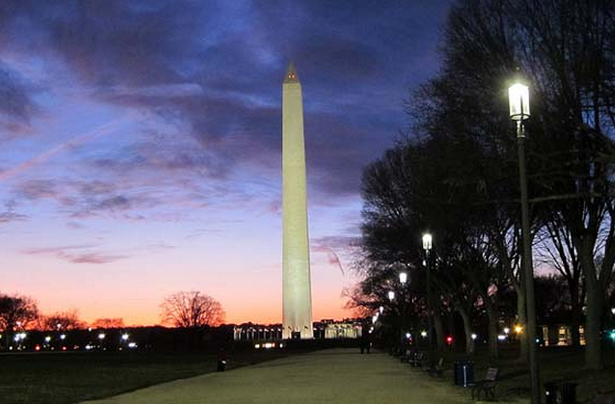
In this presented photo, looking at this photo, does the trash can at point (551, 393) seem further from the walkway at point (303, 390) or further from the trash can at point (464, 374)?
the trash can at point (464, 374)

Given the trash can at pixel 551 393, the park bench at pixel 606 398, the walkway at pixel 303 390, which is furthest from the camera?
the walkway at pixel 303 390

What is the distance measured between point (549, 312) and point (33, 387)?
102 m

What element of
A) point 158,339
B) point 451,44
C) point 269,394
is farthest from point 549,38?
point 158,339

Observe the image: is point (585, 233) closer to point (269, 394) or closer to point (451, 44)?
point (451, 44)

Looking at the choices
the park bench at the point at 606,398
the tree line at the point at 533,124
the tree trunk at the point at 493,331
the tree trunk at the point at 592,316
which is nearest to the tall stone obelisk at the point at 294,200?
the tree trunk at the point at 493,331

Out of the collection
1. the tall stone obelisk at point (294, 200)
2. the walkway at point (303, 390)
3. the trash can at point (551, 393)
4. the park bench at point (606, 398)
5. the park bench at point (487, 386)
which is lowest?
the walkway at point (303, 390)

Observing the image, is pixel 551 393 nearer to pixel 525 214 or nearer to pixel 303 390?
pixel 525 214

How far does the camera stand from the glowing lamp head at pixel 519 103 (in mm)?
15727

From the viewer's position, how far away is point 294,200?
8038cm

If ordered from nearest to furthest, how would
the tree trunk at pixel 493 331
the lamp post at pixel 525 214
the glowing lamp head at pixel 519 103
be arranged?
the lamp post at pixel 525 214, the glowing lamp head at pixel 519 103, the tree trunk at pixel 493 331

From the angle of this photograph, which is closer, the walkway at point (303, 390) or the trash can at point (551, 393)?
the trash can at point (551, 393)

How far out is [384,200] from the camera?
51156 millimetres

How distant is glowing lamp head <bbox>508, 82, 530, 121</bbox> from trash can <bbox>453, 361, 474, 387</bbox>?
1197 centimetres

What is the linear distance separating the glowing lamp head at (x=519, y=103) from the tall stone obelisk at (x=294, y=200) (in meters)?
63.4
